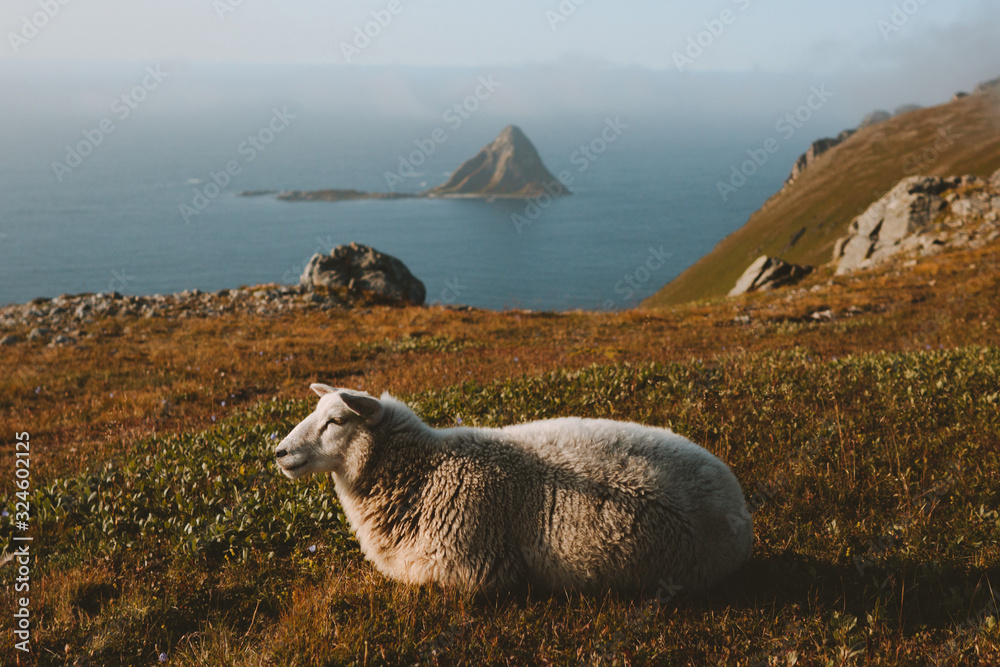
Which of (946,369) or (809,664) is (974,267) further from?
(809,664)

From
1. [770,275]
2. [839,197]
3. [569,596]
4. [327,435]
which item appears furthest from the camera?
[839,197]

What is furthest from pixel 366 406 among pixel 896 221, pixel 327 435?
pixel 896 221

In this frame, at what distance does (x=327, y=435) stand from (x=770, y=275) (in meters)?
54.7

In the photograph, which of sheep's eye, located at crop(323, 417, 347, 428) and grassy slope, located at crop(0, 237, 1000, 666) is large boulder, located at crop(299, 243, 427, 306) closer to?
grassy slope, located at crop(0, 237, 1000, 666)

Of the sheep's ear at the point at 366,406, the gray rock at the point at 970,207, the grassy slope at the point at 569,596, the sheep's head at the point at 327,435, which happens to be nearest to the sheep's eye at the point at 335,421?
the sheep's head at the point at 327,435

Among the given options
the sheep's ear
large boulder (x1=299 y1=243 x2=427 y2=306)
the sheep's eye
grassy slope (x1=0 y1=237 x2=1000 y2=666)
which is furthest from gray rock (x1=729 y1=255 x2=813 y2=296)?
the sheep's eye

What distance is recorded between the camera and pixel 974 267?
32.9m

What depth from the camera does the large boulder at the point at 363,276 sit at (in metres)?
38.0

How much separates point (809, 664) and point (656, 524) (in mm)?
1375

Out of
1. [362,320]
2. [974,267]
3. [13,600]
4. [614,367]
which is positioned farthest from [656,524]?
[974,267]

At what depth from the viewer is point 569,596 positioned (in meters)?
4.93

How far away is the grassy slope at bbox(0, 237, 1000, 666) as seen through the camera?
14.9 feet

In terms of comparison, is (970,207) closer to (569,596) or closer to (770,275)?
(770,275)

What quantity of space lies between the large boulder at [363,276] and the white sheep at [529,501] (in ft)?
106
